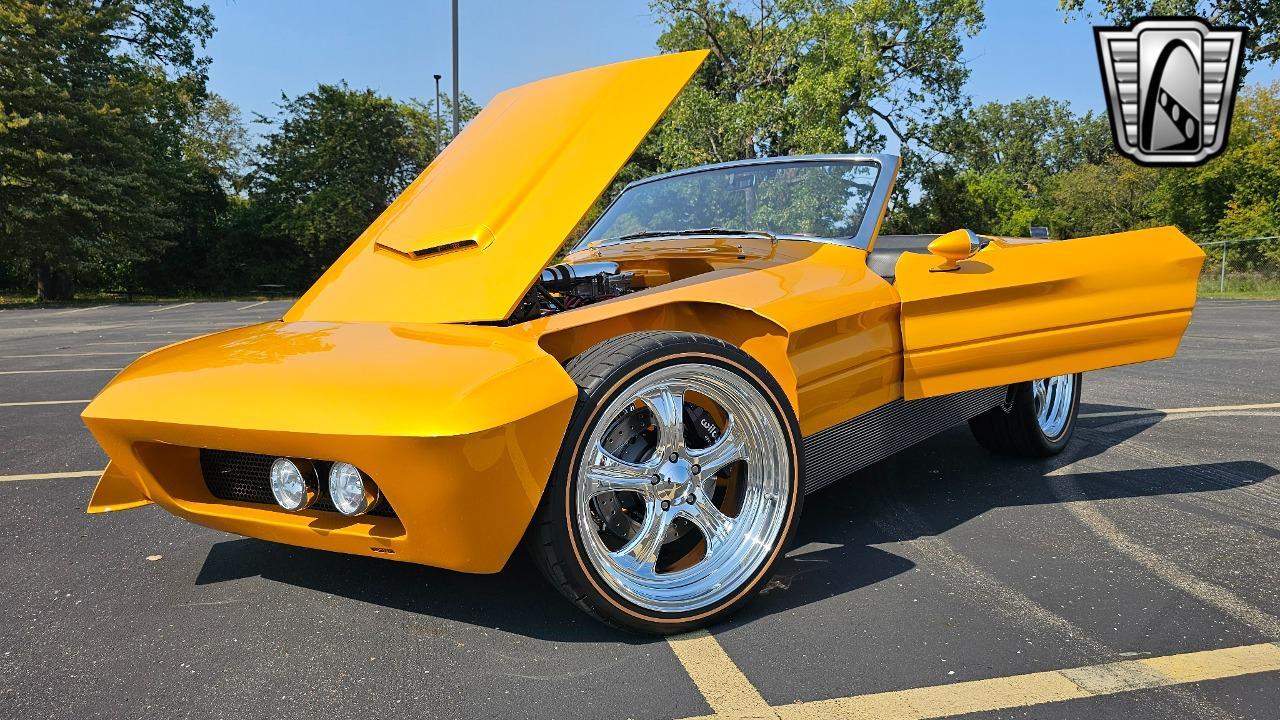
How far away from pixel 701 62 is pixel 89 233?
88.9 feet

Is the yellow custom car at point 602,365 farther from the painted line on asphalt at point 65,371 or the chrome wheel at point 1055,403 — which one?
the painted line on asphalt at point 65,371

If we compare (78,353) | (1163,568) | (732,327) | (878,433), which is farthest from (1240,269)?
(78,353)

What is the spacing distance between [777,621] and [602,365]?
35.9 inches

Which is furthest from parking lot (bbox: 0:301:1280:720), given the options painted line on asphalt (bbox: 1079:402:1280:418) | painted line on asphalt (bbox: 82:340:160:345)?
painted line on asphalt (bbox: 82:340:160:345)

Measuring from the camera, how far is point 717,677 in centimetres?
210

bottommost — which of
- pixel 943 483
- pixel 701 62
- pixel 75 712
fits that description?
pixel 943 483

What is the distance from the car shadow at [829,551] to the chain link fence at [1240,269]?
69.8 feet

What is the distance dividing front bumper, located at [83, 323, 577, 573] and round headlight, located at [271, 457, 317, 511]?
7 cm

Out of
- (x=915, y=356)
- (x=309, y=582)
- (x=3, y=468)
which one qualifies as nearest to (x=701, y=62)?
(x=915, y=356)

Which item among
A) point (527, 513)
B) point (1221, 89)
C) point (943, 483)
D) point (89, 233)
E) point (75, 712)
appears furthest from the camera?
point (89, 233)

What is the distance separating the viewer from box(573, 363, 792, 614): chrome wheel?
2.35 m

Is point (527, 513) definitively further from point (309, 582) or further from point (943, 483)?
point (943, 483)

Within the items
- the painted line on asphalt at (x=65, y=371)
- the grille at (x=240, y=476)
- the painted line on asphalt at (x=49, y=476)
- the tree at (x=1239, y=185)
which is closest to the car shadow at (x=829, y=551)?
the grille at (x=240, y=476)

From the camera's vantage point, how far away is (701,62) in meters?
2.89
